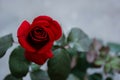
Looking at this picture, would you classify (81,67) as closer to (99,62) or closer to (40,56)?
(99,62)

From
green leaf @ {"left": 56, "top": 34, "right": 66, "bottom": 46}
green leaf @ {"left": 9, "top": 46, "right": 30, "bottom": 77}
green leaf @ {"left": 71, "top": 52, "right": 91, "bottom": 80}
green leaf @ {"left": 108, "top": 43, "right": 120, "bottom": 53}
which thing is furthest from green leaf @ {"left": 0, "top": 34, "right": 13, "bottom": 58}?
green leaf @ {"left": 108, "top": 43, "right": 120, "bottom": 53}

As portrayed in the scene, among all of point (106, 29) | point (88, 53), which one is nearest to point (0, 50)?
point (88, 53)

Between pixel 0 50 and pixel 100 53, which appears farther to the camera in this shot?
pixel 100 53

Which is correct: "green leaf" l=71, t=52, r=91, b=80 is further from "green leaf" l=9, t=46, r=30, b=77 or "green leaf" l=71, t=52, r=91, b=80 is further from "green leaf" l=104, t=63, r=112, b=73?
"green leaf" l=9, t=46, r=30, b=77

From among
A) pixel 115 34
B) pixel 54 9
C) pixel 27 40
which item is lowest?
pixel 115 34

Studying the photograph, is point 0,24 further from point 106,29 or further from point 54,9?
point 106,29

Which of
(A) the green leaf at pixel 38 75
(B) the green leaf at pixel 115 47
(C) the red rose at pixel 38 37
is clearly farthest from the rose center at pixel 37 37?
(B) the green leaf at pixel 115 47

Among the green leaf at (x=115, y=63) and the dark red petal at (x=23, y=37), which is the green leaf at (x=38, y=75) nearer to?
the dark red petal at (x=23, y=37)
